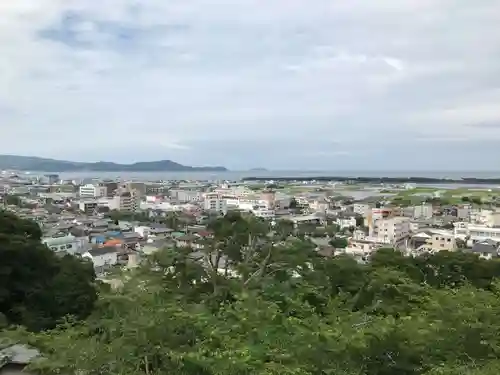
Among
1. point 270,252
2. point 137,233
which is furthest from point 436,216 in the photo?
point 270,252

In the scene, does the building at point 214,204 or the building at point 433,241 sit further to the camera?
the building at point 214,204

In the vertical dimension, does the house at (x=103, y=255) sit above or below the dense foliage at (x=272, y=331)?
below

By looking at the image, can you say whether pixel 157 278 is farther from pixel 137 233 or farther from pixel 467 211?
pixel 467 211

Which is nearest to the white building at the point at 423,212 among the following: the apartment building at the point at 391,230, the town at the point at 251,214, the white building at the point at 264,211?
the town at the point at 251,214

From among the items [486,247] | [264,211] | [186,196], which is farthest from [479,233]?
[186,196]

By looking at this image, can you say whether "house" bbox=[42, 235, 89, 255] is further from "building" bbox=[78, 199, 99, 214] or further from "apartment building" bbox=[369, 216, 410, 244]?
"building" bbox=[78, 199, 99, 214]

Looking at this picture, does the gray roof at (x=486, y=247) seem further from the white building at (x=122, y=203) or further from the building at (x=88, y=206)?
the white building at (x=122, y=203)
